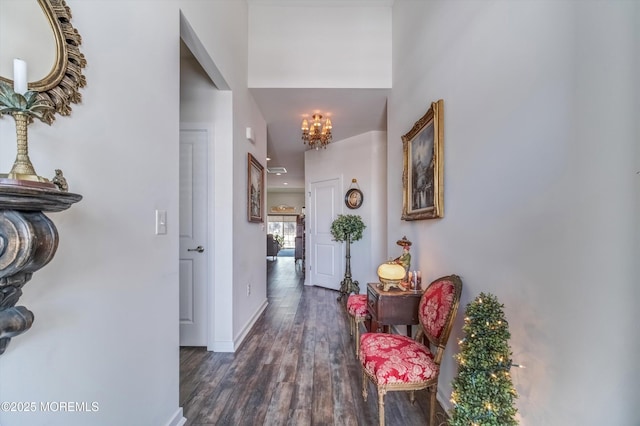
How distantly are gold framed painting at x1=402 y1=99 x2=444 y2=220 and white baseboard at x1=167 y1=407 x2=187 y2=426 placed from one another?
204 cm

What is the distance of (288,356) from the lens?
8.60ft

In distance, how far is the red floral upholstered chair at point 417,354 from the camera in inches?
58.9

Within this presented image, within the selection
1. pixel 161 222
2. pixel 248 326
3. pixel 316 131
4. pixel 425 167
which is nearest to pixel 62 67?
pixel 161 222

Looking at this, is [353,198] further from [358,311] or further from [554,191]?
[554,191]

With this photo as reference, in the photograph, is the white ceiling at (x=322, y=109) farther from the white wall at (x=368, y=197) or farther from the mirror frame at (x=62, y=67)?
the mirror frame at (x=62, y=67)

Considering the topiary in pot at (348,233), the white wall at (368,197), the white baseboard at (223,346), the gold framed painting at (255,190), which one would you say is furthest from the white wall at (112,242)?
the white wall at (368,197)

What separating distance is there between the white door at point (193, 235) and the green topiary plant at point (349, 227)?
239cm

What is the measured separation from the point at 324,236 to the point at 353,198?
1.00m

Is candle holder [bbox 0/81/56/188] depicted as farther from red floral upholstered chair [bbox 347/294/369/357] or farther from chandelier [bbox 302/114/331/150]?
chandelier [bbox 302/114/331/150]

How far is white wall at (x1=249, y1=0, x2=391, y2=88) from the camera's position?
3.24 meters

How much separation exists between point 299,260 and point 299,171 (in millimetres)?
3015

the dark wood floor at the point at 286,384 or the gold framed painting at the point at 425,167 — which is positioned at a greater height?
the gold framed painting at the point at 425,167

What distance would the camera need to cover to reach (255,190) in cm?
359

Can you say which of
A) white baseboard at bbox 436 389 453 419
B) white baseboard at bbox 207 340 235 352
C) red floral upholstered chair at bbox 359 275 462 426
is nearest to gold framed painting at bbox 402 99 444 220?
red floral upholstered chair at bbox 359 275 462 426
